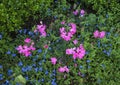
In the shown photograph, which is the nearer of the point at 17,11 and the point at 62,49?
the point at 62,49

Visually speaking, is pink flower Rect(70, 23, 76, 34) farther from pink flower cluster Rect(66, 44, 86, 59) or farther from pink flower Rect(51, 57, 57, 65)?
pink flower Rect(51, 57, 57, 65)

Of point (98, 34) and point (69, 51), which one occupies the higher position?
point (98, 34)

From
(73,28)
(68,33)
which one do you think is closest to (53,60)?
(68,33)

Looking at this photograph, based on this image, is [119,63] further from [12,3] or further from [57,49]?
[12,3]

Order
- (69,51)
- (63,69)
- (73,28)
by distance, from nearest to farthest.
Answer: (63,69), (69,51), (73,28)

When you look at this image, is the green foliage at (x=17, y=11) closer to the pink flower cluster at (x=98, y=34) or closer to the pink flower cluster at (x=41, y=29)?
the pink flower cluster at (x=41, y=29)

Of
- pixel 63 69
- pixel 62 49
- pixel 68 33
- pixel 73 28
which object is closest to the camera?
pixel 63 69

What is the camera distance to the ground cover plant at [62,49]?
4008 millimetres

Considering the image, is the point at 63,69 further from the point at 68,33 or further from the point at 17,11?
the point at 17,11

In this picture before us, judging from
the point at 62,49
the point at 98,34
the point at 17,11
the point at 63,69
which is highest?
the point at 17,11

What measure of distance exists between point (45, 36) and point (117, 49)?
1021 millimetres

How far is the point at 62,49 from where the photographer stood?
14.1 feet

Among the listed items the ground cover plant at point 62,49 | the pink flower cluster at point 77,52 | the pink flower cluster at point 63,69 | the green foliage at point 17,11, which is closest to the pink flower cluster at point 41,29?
the ground cover plant at point 62,49

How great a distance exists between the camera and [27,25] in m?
4.80
